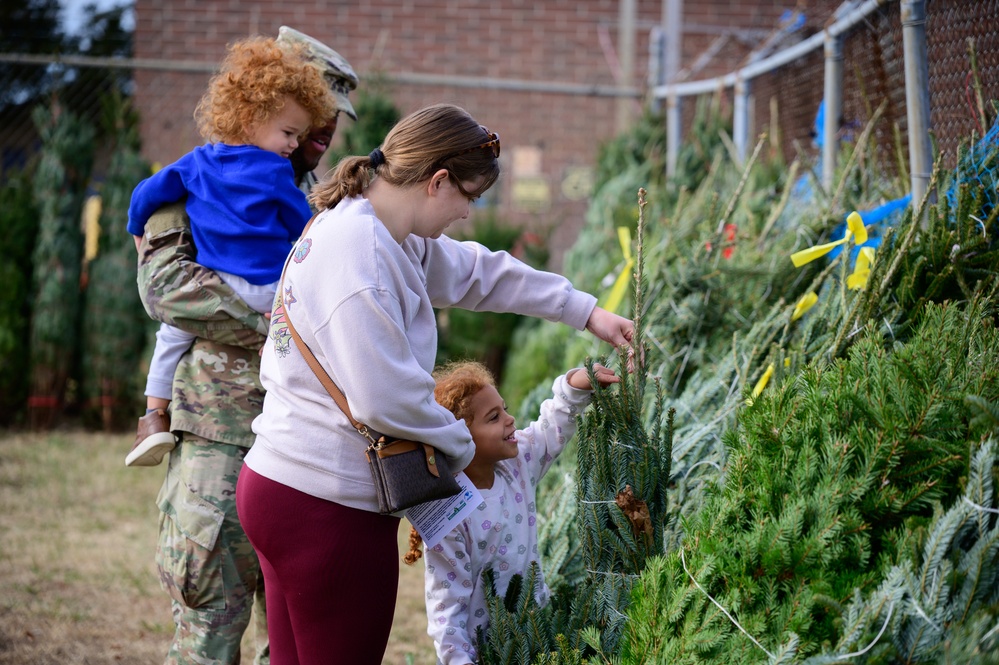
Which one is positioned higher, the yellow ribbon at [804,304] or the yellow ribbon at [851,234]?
the yellow ribbon at [851,234]

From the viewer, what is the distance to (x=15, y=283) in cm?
722

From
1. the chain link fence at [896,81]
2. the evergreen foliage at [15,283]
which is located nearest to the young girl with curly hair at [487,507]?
the chain link fence at [896,81]

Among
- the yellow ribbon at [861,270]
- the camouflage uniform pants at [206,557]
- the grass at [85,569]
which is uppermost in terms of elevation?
the yellow ribbon at [861,270]

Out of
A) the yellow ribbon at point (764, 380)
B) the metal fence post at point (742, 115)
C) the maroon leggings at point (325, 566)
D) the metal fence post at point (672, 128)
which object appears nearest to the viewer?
the maroon leggings at point (325, 566)

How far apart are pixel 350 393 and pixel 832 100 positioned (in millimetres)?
3127

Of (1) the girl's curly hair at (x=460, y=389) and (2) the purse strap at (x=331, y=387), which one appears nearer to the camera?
(2) the purse strap at (x=331, y=387)

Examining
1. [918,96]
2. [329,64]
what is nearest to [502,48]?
[329,64]

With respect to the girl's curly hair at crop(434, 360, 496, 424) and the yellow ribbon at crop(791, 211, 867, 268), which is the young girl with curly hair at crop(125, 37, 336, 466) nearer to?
the girl's curly hair at crop(434, 360, 496, 424)

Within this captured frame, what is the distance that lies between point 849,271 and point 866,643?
5.66ft

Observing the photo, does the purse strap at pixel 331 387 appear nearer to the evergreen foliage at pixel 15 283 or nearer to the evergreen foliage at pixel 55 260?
the evergreen foliage at pixel 55 260

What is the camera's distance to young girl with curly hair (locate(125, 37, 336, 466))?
2.57m

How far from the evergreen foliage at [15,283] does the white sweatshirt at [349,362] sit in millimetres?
6031

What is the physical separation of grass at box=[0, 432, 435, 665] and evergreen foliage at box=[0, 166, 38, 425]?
67cm

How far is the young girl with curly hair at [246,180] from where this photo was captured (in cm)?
257
